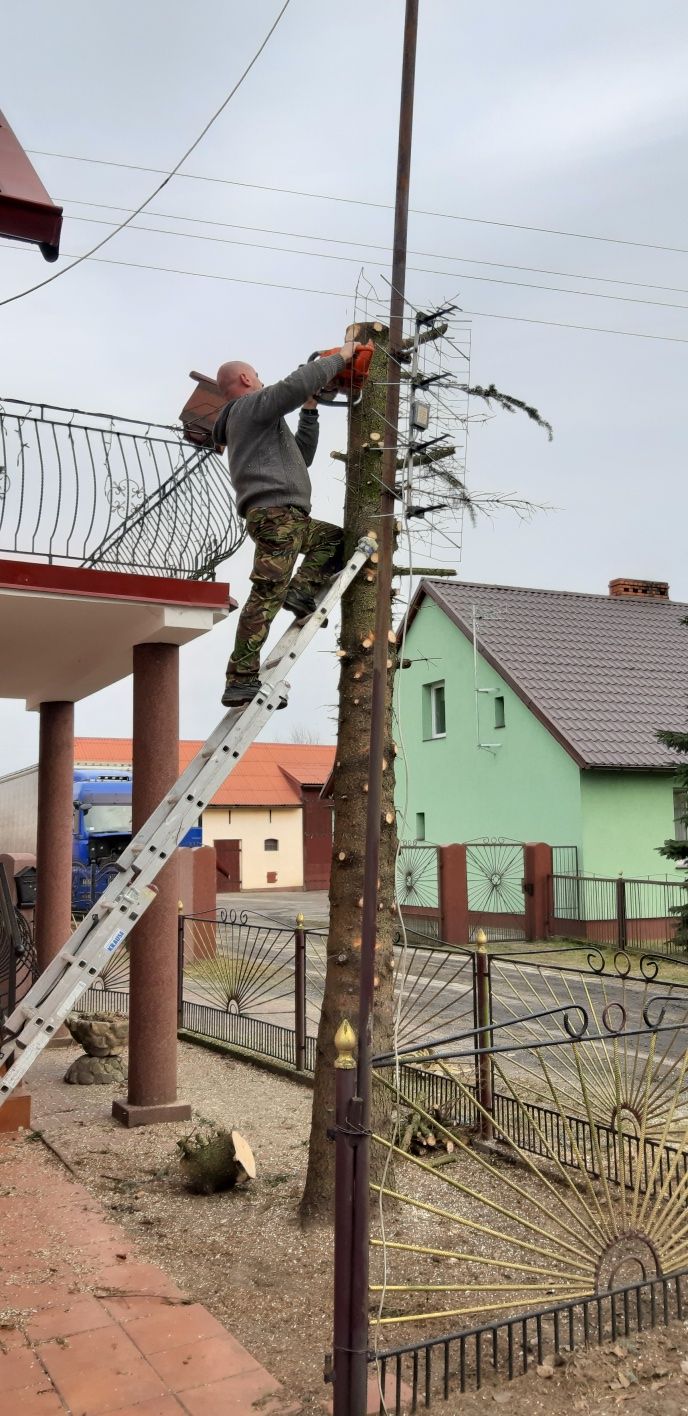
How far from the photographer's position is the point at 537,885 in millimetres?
19641

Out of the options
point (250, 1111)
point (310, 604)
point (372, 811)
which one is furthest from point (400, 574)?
point (250, 1111)

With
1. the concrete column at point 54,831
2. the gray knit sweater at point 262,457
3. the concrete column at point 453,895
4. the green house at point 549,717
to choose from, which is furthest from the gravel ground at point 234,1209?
the concrete column at point 453,895

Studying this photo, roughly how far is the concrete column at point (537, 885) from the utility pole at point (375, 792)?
16381 mm

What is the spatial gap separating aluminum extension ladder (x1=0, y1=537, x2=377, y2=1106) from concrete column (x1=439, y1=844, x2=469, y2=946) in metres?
15.4

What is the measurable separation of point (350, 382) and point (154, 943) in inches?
158

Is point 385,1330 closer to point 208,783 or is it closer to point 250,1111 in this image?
point 208,783

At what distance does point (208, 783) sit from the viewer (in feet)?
16.4

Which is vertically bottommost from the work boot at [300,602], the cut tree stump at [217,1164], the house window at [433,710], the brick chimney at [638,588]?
the cut tree stump at [217,1164]

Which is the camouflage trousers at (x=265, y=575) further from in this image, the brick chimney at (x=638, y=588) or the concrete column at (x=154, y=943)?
the brick chimney at (x=638, y=588)

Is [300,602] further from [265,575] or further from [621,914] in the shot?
[621,914]

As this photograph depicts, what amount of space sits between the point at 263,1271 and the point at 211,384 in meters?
5.00

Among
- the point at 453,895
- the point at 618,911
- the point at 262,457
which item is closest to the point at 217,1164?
the point at 262,457

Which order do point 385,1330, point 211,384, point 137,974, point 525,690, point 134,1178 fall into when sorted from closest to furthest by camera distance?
point 385,1330, point 134,1178, point 211,384, point 137,974, point 525,690

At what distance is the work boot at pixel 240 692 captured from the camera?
17.2ft
